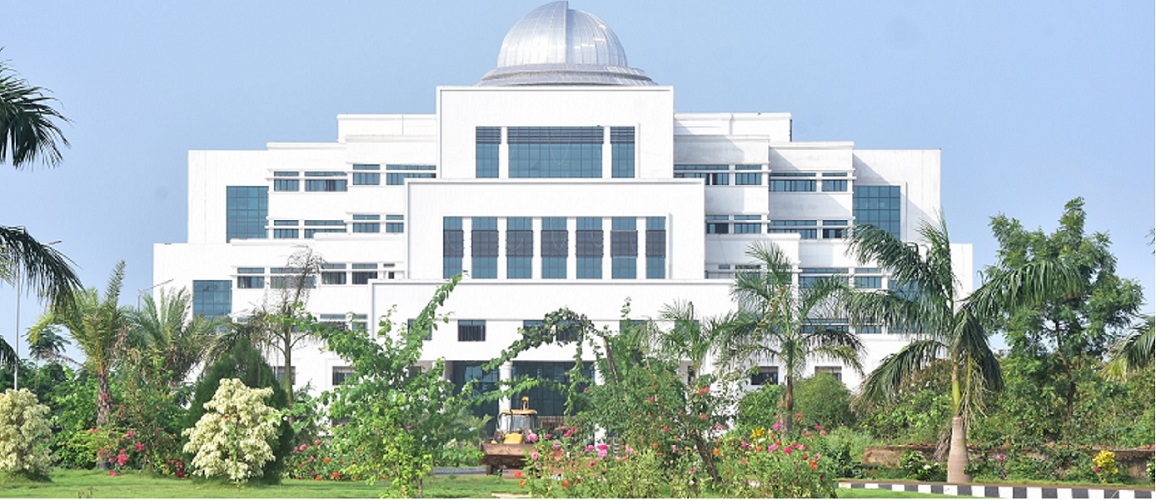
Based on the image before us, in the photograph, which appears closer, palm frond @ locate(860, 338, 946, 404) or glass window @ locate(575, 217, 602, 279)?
palm frond @ locate(860, 338, 946, 404)

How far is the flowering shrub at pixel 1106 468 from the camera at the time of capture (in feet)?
96.4

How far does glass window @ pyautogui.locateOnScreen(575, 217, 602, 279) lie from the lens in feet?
212

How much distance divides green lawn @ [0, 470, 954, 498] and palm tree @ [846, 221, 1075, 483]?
165 inches

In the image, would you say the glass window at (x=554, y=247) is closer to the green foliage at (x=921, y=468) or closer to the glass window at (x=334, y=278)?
the glass window at (x=334, y=278)

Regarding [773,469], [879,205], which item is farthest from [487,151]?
[773,469]

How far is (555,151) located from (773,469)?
4757 cm

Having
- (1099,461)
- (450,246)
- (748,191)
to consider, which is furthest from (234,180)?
(1099,461)

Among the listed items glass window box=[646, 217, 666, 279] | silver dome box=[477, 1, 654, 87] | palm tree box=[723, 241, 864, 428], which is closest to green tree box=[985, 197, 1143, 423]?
palm tree box=[723, 241, 864, 428]

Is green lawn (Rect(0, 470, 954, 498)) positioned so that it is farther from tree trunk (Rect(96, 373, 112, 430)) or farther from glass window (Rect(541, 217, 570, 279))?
glass window (Rect(541, 217, 570, 279))

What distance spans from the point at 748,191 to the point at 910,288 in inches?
1586

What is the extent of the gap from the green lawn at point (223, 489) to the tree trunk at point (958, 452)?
3.94 m

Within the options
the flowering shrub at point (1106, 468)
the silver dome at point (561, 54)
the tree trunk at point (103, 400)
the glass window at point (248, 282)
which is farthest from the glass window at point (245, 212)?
the flowering shrub at point (1106, 468)

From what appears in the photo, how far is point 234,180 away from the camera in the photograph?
3014 inches

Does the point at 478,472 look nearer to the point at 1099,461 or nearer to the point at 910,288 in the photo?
the point at 910,288
